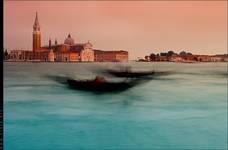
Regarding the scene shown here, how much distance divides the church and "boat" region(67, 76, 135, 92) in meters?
0.12

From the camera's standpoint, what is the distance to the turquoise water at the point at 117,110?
6.37ft

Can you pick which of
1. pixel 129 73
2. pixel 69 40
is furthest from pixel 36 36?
pixel 129 73

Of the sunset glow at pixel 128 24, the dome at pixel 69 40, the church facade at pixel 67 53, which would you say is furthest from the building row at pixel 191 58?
the dome at pixel 69 40

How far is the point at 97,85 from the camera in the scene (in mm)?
2025

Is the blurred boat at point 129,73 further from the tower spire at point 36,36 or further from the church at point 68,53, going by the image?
the tower spire at point 36,36

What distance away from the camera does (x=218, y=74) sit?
208cm

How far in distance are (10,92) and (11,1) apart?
507 millimetres

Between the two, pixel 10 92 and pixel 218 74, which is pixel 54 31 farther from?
pixel 218 74

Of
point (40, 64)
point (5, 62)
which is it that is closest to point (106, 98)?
point (40, 64)

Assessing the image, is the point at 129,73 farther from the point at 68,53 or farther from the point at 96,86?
the point at 68,53

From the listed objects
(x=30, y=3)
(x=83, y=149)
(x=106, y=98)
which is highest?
(x=30, y=3)

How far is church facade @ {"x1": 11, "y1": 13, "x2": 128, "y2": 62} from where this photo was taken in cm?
199

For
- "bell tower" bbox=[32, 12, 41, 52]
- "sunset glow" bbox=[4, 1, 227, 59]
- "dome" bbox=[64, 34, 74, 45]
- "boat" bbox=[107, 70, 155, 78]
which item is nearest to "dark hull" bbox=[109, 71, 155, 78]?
"boat" bbox=[107, 70, 155, 78]

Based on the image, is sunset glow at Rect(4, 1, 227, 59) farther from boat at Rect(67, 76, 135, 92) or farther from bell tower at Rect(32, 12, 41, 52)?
boat at Rect(67, 76, 135, 92)
